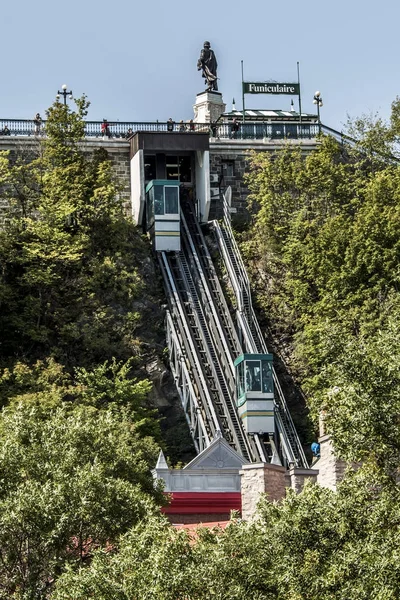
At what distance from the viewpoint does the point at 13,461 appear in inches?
1984

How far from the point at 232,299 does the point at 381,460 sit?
133 ft

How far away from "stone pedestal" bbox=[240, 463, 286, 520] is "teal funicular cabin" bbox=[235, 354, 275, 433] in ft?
88.8

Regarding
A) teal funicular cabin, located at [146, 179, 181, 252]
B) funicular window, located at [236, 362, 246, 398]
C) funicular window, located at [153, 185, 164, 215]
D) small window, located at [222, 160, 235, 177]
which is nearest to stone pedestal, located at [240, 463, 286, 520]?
funicular window, located at [236, 362, 246, 398]

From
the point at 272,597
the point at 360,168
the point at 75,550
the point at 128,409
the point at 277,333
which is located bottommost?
the point at 272,597

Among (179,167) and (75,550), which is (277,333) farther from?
(75,550)

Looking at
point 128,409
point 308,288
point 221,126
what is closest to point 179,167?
point 221,126

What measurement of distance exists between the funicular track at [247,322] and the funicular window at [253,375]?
1479mm

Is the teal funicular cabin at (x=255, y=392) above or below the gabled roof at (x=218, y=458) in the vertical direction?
above

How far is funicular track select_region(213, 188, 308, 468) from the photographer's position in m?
79.8

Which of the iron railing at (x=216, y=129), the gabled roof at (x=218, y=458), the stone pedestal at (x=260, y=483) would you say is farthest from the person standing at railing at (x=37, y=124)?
the stone pedestal at (x=260, y=483)

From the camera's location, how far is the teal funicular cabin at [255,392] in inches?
3150

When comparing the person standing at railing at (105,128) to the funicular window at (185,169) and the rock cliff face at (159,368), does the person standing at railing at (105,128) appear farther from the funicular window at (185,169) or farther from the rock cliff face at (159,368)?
the rock cliff face at (159,368)

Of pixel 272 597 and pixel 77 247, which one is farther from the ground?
pixel 77 247

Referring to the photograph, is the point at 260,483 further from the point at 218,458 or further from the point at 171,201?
the point at 171,201
